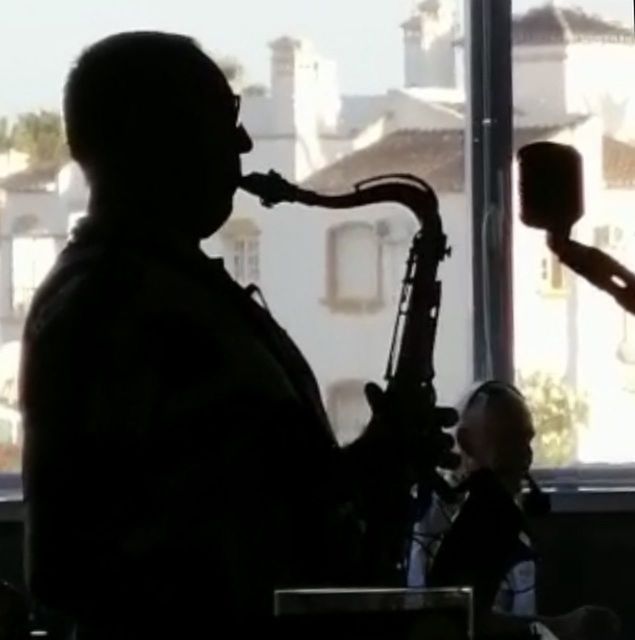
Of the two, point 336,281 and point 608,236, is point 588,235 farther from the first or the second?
point 336,281

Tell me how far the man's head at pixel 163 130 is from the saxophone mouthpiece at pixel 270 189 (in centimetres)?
42

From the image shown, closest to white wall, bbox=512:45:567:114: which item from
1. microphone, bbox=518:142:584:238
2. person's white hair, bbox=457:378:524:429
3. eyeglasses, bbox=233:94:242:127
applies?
person's white hair, bbox=457:378:524:429

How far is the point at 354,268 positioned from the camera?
4234 millimetres

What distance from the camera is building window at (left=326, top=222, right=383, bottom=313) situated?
420 centimetres

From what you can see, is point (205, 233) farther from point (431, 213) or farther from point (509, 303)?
point (509, 303)

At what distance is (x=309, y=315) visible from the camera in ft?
13.8

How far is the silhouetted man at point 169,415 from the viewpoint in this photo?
5.07 ft

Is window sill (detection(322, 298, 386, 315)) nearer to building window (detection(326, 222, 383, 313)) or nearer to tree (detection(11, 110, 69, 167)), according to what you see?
building window (detection(326, 222, 383, 313))

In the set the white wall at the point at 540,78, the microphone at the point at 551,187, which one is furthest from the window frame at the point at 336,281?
the microphone at the point at 551,187

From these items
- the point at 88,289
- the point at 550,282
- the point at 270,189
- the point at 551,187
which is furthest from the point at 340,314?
the point at 551,187

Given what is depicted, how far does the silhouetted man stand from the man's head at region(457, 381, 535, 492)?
61.4 inches

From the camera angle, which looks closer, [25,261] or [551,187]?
[551,187]

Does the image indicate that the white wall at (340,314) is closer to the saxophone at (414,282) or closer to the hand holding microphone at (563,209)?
the saxophone at (414,282)

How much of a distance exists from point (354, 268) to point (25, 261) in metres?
0.76
